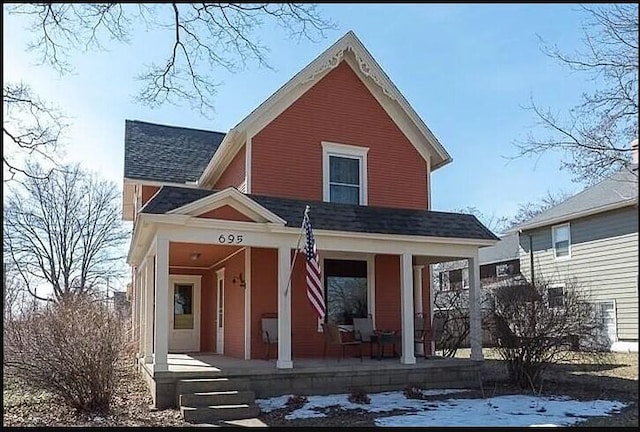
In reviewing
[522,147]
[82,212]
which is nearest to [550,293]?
[522,147]

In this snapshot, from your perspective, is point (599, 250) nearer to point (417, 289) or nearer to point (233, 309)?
point (417, 289)

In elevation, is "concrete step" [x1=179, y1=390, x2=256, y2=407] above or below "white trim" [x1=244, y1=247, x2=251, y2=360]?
below

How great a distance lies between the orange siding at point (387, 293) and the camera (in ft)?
46.8

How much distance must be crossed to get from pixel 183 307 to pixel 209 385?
301 inches

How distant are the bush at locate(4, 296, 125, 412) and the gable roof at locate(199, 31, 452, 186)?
564 cm

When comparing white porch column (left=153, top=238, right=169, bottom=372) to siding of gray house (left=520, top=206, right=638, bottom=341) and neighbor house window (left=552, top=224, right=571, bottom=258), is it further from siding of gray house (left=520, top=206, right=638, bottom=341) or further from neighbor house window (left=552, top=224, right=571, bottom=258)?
neighbor house window (left=552, top=224, right=571, bottom=258)

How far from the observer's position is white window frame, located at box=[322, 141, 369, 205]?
14336mm

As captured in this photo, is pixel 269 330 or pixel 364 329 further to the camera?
pixel 364 329

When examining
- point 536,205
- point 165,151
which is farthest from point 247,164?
point 536,205

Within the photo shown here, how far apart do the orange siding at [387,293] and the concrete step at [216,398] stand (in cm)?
508

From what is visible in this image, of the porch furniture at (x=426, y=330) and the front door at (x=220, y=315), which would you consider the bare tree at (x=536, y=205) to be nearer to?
the porch furniture at (x=426, y=330)

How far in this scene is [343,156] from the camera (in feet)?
48.2

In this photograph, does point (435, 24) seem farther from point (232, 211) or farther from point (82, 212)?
point (82, 212)

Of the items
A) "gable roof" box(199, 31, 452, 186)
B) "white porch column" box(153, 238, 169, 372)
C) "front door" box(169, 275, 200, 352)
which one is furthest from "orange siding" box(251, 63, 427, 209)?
"front door" box(169, 275, 200, 352)
